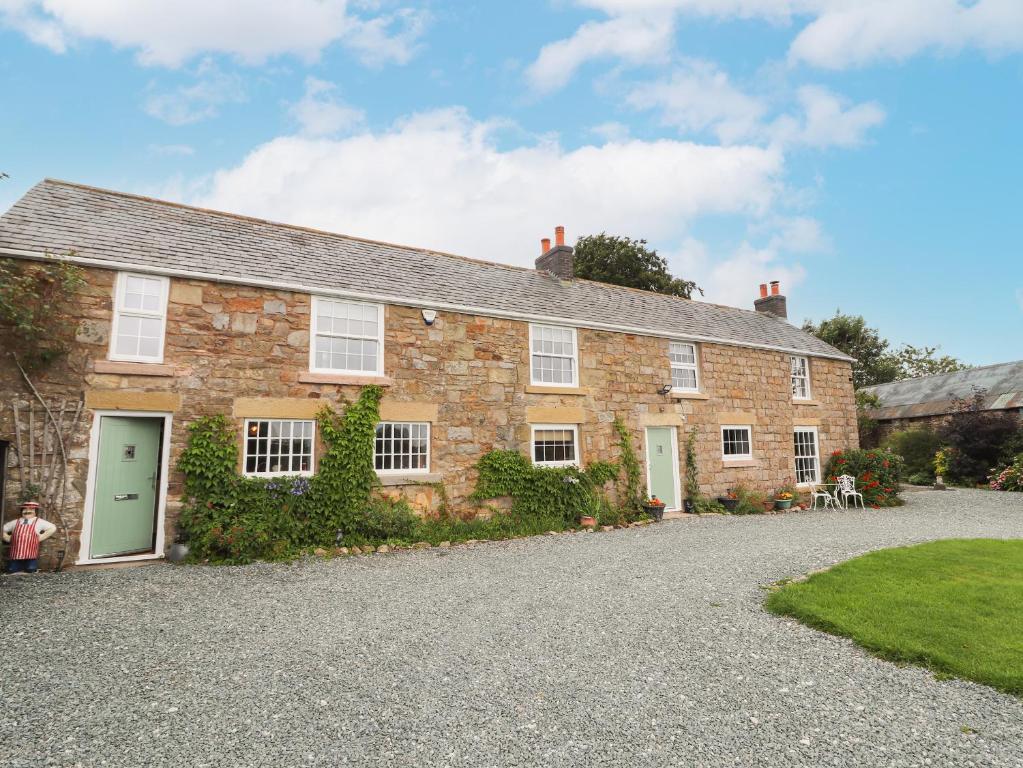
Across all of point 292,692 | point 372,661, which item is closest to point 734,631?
point 372,661

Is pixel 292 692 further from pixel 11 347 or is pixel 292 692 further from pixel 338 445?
pixel 11 347

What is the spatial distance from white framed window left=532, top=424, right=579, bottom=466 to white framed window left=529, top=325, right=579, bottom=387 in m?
1.01

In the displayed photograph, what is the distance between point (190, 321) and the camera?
29.6ft

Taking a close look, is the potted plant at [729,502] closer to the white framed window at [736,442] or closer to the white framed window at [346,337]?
the white framed window at [736,442]

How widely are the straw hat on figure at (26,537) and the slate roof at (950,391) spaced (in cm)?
2779

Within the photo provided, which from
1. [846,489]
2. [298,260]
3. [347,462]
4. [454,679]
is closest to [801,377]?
[846,489]

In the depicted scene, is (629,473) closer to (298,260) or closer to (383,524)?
(383,524)

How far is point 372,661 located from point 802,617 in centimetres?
428

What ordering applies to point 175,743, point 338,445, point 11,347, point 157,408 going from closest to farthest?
point 175,743 → point 11,347 → point 157,408 → point 338,445

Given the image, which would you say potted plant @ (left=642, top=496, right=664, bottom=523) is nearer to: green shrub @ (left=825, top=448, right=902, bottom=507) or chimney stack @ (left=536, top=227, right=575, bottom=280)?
chimney stack @ (left=536, top=227, right=575, bottom=280)

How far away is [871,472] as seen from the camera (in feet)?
51.9

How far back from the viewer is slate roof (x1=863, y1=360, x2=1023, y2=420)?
20891mm

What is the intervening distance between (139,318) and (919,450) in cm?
2661

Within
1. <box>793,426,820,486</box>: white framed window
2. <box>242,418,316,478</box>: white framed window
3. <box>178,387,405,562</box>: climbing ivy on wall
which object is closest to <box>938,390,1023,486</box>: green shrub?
<box>793,426,820,486</box>: white framed window
